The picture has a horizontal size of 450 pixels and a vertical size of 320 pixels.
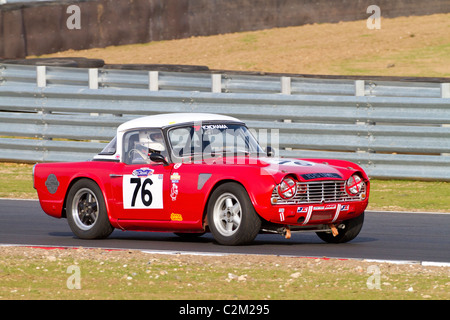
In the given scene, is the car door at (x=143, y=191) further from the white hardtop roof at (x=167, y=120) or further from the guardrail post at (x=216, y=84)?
the guardrail post at (x=216, y=84)

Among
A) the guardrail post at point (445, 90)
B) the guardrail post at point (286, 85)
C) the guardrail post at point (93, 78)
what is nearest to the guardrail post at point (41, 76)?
the guardrail post at point (93, 78)

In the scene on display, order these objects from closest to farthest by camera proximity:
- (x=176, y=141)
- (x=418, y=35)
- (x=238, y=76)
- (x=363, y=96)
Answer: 1. (x=176, y=141)
2. (x=363, y=96)
3. (x=238, y=76)
4. (x=418, y=35)

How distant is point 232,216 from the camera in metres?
9.59

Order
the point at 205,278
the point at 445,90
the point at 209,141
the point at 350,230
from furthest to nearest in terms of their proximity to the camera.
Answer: the point at 445,90 < the point at 209,141 < the point at 350,230 < the point at 205,278

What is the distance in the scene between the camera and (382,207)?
539 inches

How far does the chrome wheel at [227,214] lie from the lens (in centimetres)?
955

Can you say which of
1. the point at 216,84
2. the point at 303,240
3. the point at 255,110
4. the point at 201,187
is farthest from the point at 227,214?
the point at 216,84

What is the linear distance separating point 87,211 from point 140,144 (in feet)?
3.12

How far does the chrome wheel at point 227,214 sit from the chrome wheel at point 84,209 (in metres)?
1.69

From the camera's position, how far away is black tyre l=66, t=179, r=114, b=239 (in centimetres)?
1058

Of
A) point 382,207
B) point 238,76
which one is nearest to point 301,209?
point 382,207

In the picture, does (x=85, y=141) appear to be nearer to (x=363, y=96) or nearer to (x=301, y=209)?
(x=363, y=96)

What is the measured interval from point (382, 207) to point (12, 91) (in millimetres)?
7975

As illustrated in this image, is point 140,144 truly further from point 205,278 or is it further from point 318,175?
point 205,278
